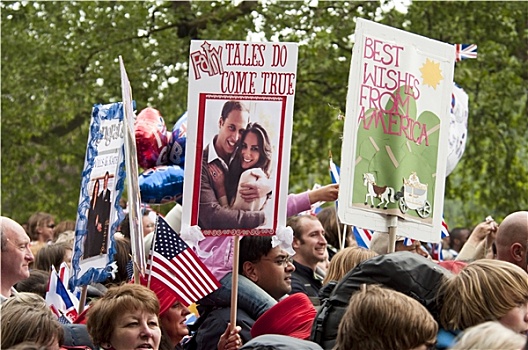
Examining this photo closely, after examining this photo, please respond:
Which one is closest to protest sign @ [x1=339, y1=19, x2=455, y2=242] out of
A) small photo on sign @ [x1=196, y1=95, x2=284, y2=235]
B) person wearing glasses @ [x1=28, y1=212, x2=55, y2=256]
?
small photo on sign @ [x1=196, y1=95, x2=284, y2=235]

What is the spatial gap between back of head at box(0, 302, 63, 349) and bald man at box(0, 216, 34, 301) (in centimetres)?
102

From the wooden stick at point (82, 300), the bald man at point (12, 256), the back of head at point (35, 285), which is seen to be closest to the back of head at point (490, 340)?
the bald man at point (12, 256)

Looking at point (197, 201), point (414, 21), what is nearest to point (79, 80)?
point (414, 21)

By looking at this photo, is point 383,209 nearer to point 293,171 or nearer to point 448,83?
point 448,83

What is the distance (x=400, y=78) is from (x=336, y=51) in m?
9.93

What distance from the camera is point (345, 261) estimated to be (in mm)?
6035

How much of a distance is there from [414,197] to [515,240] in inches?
23.2

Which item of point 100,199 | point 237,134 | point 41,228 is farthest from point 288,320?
point 41,228

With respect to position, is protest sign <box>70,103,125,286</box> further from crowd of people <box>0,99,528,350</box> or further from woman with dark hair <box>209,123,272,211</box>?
woman with dark hair <box>209,123,272,211</box>

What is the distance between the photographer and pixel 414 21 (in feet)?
50.2

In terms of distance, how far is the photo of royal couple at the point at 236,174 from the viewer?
5711 millimetres

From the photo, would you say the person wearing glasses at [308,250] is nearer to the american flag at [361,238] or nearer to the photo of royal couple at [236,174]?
the american flag at [361,238]

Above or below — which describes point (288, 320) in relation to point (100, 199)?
below

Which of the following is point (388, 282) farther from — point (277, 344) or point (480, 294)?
point (277, 344)
